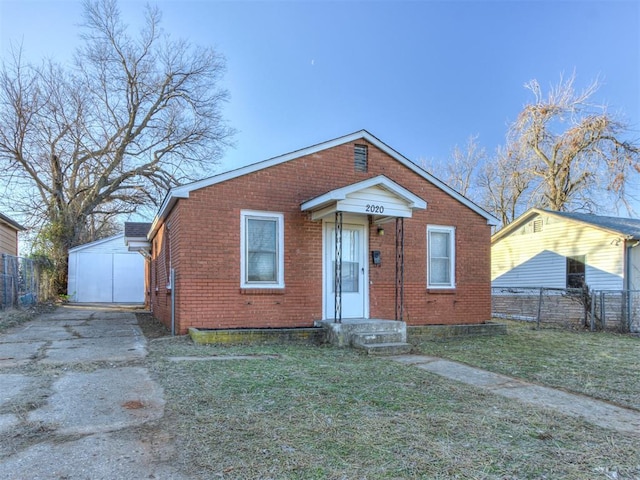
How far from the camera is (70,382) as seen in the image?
489 cm

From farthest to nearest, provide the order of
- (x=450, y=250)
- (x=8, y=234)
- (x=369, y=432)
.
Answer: (x=8, y=234), (x=450, y=250), (x=369, y=432)

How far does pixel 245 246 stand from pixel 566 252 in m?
12.8

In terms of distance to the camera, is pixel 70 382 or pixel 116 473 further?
pixel 70 382

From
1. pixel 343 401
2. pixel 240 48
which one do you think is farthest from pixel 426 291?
pixel 240 48

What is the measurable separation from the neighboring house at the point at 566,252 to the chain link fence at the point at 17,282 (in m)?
17.7

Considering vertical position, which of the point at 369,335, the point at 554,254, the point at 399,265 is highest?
the point at 554,254

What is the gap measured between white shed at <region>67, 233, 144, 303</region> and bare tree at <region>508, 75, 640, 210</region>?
22.8 metres

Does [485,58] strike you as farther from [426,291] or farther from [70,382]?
[70,382]

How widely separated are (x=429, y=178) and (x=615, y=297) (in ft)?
22.3

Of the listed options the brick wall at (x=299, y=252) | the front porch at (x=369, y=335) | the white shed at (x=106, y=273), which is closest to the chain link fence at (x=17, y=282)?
the white shed at (x=106, y=273)

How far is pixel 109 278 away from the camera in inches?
897

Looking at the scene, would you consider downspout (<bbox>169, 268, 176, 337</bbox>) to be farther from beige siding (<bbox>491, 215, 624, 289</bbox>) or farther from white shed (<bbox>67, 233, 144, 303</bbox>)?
white shed (<bbox>67, 233, 144, 303</bbox>)

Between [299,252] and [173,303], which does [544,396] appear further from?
[173,303]

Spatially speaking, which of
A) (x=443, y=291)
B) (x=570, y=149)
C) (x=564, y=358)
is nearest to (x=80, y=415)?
(x=564, y=358)
